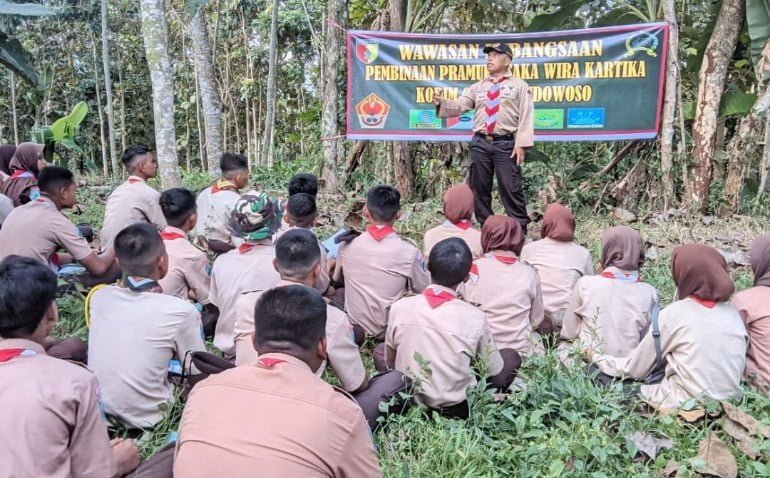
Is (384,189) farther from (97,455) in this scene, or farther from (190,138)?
A: (190,138)

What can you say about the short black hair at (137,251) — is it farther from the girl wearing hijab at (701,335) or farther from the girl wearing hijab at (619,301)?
the girl wearing hijab at (701,335)

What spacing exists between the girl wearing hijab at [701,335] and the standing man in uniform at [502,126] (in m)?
2.90

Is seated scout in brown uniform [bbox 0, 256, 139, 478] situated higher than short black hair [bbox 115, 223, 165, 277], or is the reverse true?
short black hair [bbox 115, 223, 165, 277]

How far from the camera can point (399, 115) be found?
25.2ft

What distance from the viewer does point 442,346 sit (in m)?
3.02

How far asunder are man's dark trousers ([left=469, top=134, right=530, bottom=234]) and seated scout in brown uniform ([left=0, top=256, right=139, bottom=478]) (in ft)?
14.5

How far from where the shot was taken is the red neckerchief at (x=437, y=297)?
3.07 meters

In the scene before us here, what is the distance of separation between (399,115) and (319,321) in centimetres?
591

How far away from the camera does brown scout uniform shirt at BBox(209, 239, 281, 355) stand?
3.55 metres

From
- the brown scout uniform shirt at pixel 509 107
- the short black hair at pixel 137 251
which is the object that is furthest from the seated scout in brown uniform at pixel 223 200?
the brown scout uniform shirt at pixel 509 107

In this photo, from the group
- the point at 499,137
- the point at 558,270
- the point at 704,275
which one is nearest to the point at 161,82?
the point at 499,137

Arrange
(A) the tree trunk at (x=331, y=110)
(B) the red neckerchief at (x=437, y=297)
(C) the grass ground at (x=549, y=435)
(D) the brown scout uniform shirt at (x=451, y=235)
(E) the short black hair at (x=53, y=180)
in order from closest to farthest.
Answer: (C) the grass ground at (x=549, y=435), (B) the red neckerchief at (x=437, y=297), (E) the short black hair at (x=53, y=180), (D) the brown scout uniform shirt at (x=451, y=235), (A) the tree trunk at (x=331, y=110)

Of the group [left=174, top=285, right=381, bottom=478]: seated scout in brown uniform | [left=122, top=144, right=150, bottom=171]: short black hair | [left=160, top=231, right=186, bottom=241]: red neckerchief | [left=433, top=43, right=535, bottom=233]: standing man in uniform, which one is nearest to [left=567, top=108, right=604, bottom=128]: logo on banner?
[left=433, top=43, right=535, bottom=233]: standing man in uniform

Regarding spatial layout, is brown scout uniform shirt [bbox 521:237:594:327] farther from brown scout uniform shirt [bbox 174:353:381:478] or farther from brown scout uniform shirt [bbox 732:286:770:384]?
brown scout uniform shirt [bbox 174:353:381:478]
